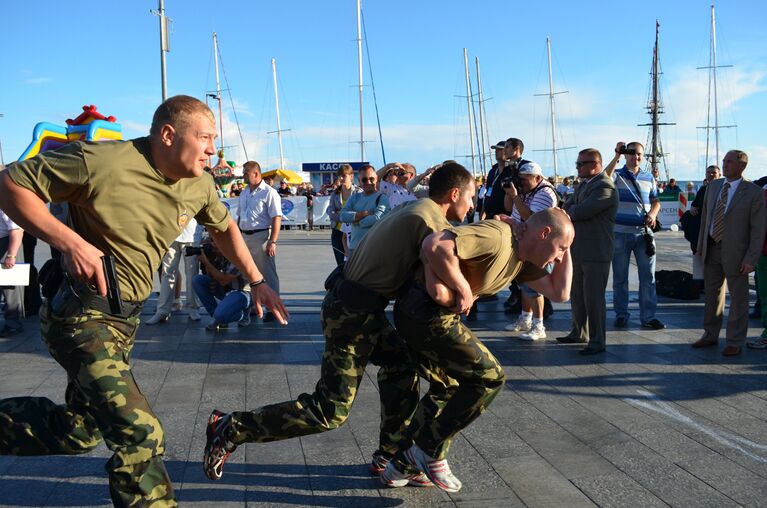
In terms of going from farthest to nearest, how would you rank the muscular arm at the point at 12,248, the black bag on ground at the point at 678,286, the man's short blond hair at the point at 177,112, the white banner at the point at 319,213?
the white banner at the point at 319,213, the black bag on ground at the point at 678,286, the muscular arm at the point at 12,248, the man's short blond hair at the point at 177,112

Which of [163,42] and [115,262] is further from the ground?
[163,42]

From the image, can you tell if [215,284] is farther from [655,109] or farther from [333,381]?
[655,109]

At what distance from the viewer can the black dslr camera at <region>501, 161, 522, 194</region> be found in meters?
7.27

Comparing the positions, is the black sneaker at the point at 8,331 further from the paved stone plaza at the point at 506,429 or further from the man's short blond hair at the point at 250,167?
the man's short blond hair at the point at 250,167

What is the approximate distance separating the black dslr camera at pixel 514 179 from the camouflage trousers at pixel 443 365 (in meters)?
3.83

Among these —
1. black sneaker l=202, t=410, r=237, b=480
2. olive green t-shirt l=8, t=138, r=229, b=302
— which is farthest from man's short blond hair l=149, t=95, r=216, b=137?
black sneaker l=202, t=410, r=237, b=480

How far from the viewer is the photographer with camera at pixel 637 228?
837 centimetres

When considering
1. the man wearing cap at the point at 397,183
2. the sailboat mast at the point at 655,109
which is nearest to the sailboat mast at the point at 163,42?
the man wearing cap at the point at 397,183

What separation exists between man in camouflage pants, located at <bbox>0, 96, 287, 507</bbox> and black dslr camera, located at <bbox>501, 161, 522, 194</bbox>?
14.3 feet

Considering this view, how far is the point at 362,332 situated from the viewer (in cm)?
363

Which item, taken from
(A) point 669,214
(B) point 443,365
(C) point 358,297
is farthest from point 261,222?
(A) point 669,214

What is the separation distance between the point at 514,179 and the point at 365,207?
2.13 metres

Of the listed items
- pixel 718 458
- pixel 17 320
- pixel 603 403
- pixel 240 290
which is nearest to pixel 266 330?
pixel 240 290

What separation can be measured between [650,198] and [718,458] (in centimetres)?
489
